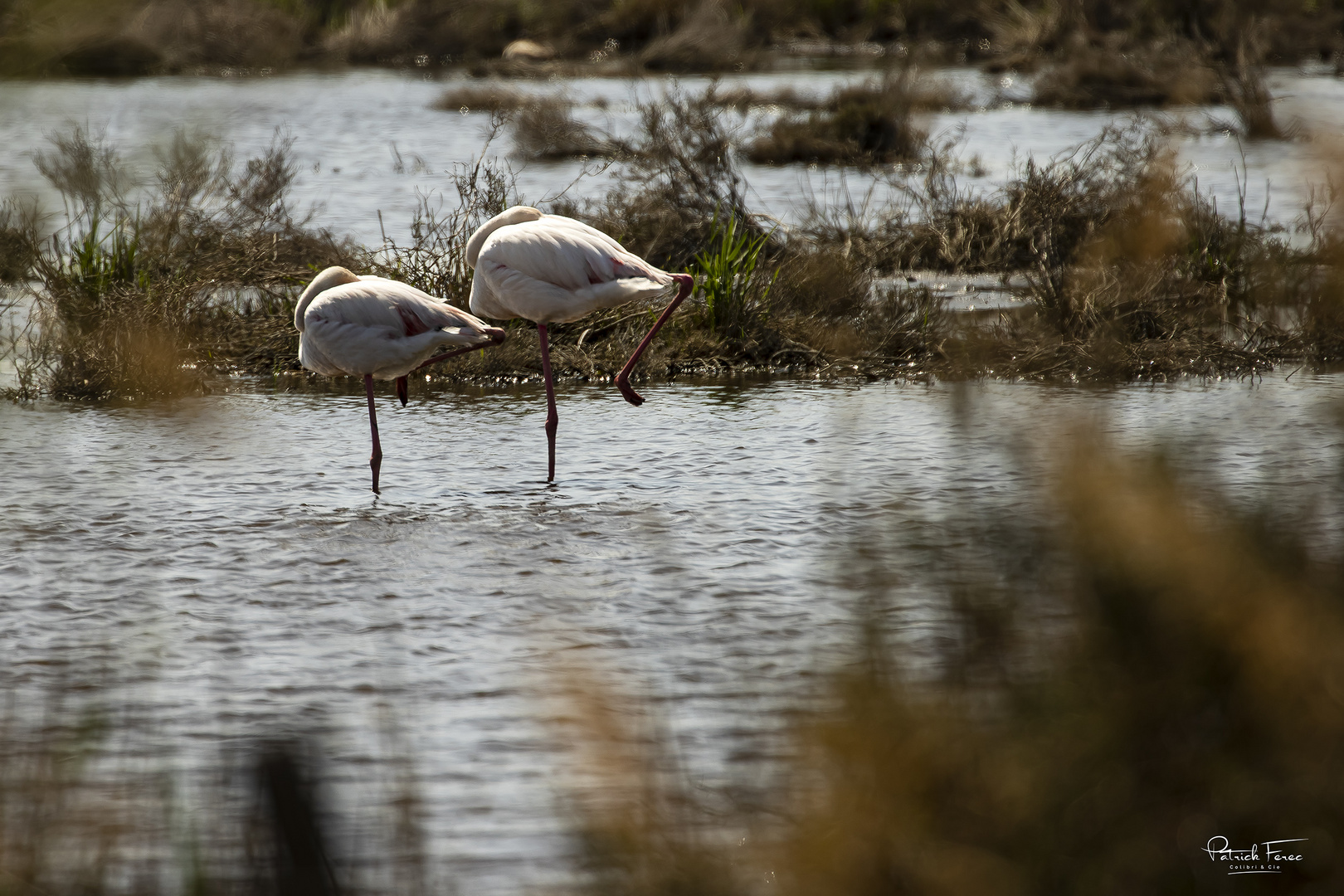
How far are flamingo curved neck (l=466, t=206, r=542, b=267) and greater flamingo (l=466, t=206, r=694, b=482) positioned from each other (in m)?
0.12

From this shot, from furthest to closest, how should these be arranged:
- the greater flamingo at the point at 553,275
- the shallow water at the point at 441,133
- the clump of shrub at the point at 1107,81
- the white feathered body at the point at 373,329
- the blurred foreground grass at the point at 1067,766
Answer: the clump of shrub at the point at 1107,81
the greater flamingo at the point at 553,275
the white feathered body at the point at 373,329
the shallow water at the point at 441,133
the blurred foreground grass at the point at 1067,766

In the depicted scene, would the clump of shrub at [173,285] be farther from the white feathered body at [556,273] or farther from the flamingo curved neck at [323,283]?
the white feathered body at [556,273]

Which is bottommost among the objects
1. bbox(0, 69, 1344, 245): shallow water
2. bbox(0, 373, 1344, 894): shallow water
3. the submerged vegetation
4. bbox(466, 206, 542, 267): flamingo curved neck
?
bbox(0, 373, 1344, 894): shallow water

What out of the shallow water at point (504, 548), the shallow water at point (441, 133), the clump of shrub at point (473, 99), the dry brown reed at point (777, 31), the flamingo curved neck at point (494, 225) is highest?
the dry brown reed at point (777, 31)

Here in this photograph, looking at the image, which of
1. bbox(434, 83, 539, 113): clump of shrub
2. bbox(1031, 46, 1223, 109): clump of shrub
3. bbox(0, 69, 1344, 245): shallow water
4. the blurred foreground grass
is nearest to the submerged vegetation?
bbox(0, 69, 1344, 245): shallow water

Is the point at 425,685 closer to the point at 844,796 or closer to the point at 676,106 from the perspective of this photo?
the point at 844,796

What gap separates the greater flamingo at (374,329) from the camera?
7609 mm

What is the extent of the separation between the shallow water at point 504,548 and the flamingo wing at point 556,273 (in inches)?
35.8

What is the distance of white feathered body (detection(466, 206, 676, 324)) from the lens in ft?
25.9

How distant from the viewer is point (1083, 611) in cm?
252

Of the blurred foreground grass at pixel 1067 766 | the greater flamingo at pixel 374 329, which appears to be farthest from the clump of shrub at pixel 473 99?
the blurred foreground grass at pixel 1067 766

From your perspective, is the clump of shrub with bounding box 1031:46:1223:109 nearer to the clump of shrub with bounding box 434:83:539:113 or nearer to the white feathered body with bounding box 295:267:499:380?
the clump of shrub with bounding box 434:83:539:113

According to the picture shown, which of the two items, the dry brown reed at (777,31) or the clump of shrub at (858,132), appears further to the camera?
the dry brown reed at (777,31)

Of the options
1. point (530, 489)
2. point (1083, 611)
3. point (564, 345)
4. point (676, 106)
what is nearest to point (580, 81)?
point (676, 106)
